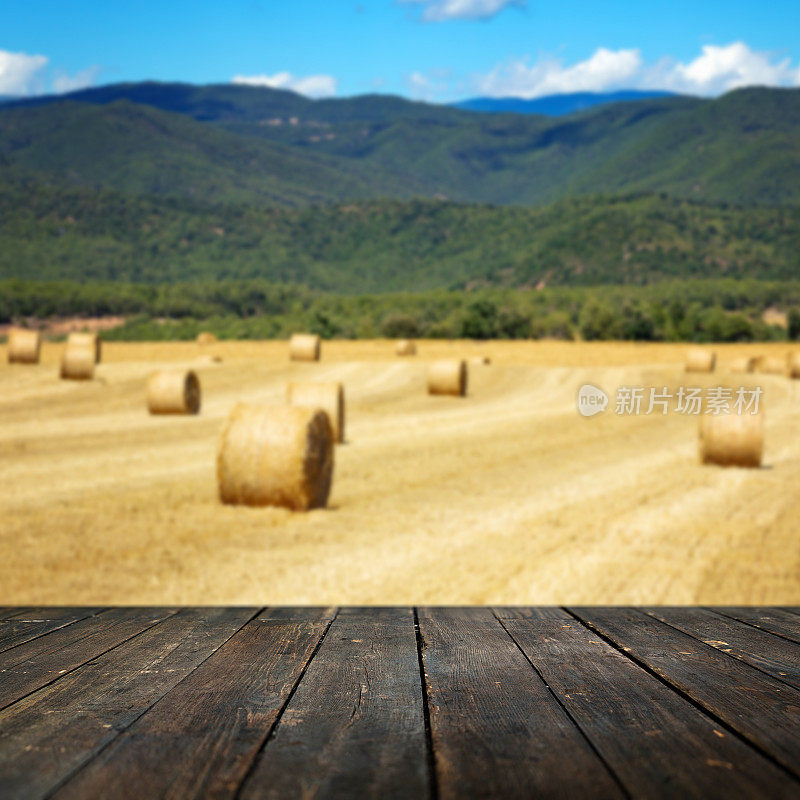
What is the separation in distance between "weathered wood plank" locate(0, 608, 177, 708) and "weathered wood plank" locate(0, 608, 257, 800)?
0.19ft

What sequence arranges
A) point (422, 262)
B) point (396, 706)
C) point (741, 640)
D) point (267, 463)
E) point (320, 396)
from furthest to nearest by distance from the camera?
point (422, 262) → point (320, 396) → point (267, 463) → point (741, 640) → point (396, 706)

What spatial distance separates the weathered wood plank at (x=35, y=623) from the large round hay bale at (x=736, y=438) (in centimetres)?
1332

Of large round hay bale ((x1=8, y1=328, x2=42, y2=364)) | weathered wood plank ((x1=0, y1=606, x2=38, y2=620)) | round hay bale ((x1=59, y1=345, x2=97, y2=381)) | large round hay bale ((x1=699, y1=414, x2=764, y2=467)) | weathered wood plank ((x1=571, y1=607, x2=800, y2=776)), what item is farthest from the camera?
large round hay bale ((x1=8, y1=328, x2=42, y2=364))

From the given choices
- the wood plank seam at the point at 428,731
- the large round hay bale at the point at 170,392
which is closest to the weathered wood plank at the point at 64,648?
the wood plank seam at the point at 428,731

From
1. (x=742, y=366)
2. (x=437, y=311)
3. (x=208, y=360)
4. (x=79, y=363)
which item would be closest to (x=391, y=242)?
(x=437, y=311)

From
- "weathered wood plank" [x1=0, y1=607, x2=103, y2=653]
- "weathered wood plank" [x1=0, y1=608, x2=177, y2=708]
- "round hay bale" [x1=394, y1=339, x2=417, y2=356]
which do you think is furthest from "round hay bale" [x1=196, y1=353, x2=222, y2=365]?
"weathered wood plank" [x1=0, y1=608, x2=177, y2=708]

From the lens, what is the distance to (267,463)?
11.7m

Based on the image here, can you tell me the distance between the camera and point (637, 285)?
349 ft

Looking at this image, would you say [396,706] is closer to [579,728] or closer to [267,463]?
[579,728]

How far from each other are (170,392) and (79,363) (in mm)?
7631

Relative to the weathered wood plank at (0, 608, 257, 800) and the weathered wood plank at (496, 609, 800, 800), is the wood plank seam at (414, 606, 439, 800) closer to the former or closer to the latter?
the weathered wood plank at (496, 609, 800, 800)

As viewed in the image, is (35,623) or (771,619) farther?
(771,619)

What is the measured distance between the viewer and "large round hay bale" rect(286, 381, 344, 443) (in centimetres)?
1728

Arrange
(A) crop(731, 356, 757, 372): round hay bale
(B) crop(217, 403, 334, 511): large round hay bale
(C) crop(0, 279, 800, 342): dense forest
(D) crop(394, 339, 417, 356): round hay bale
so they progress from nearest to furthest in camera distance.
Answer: (B) crop(217, 403, 334, 511): large round hay bale < (A) crop(731, 356, 757, 372): round hay bale < (D) crop(394, 339, 417, 356): round hay bale < (C) crop(0, 279, 800, 342): dense forest
